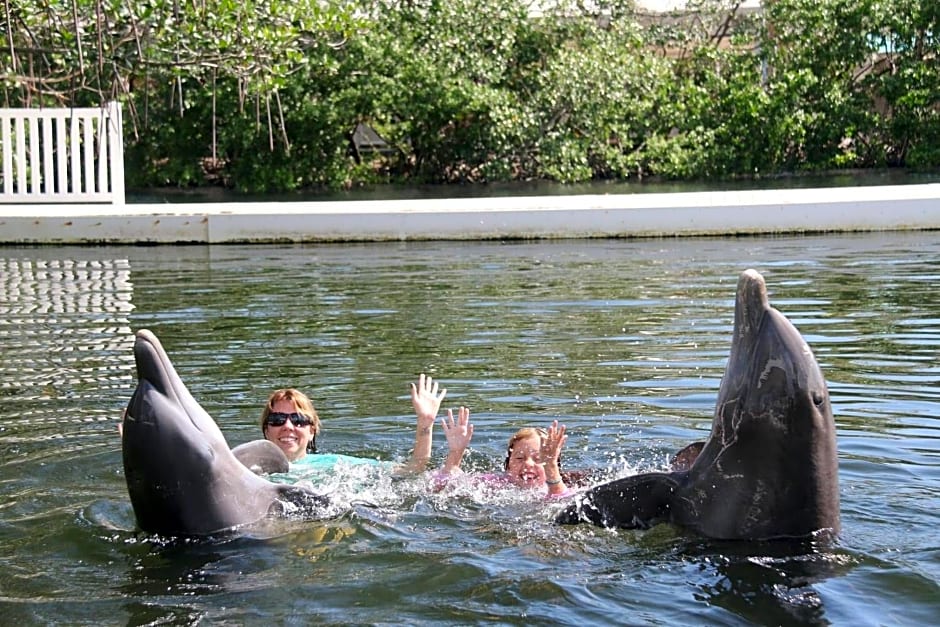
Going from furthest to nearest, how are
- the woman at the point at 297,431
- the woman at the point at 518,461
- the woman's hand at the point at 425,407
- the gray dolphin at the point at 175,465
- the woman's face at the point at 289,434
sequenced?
the woman's face at the point at 289,434 < the woman at the point at 297,431 < the woman's hand at the point at 425,407 < the woman at the point at 518,461 < the gray dolphin at the point at 175,465

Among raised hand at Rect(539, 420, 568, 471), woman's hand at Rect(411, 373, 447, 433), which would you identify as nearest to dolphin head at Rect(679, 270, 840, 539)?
raised hand at Rect(539, 420, 568, 471)

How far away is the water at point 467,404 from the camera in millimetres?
5102

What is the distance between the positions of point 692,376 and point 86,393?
396 cm

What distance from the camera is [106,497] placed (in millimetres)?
6547

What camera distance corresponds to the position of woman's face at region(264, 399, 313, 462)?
7.00 meters

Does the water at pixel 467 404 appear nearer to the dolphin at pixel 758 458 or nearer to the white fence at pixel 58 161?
the dolphin at pixel 758 458

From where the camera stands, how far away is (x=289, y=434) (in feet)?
23.1

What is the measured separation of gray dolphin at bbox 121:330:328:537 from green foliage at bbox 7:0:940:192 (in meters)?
20.1

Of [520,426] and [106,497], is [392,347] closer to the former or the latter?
[520,426]

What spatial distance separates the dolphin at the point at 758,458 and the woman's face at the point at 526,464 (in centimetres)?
100

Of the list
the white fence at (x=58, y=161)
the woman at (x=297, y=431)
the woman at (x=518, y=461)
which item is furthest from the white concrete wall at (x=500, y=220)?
the woman at (x=518, y=461)

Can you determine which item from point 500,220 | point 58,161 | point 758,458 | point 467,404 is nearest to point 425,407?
point 467,404

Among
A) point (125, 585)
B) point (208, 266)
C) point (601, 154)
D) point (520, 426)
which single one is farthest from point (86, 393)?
point (601, 154)

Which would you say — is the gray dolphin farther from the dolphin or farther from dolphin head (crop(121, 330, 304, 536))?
the dolphin
